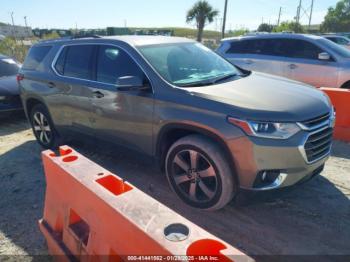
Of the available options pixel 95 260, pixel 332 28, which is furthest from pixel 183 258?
pixel 332 28

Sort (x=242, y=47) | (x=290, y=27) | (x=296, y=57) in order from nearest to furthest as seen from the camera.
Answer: (x=296, y=57) → (x=242, y=47) → (x=290, y=27)

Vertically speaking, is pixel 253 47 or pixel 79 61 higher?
pixel 253 47

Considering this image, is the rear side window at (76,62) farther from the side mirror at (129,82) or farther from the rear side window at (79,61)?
the side mirror at (129,82)

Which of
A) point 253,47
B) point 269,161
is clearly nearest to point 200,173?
point 269,161

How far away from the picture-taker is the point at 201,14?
106 ft

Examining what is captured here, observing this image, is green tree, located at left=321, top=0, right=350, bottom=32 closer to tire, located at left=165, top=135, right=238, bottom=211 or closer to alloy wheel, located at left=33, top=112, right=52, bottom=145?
alloy wheel, located at left=33, top=112, right=52, bottom=145

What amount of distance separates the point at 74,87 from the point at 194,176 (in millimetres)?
2167

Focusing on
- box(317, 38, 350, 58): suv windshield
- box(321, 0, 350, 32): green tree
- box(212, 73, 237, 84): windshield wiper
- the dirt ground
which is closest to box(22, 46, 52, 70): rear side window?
the dirt ground

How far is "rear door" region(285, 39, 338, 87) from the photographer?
7.12m

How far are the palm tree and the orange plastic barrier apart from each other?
101ft

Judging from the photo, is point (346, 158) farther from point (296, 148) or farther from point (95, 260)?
point (95, 260)

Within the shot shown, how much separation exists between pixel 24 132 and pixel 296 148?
18.3 feet

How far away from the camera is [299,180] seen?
3045mm

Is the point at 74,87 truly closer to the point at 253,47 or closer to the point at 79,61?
the point at 79,61
